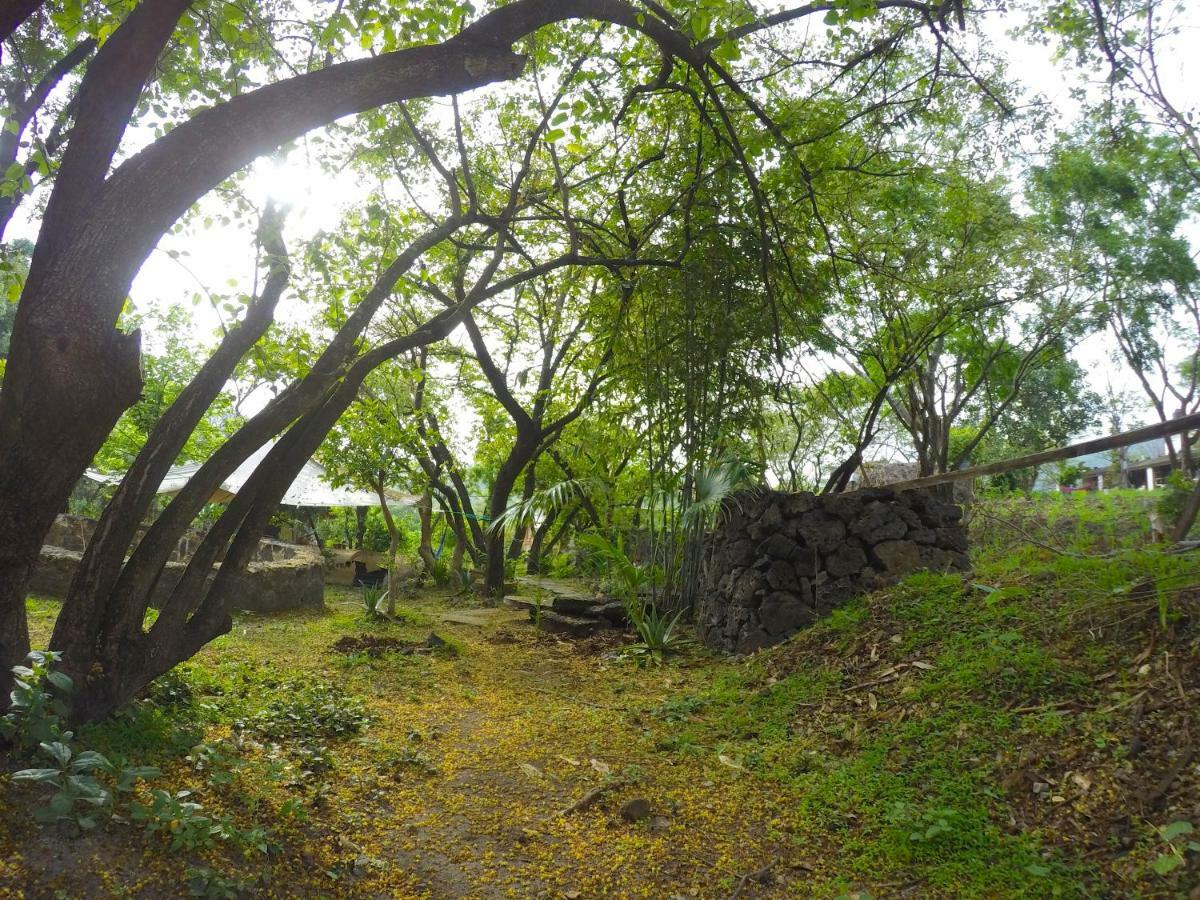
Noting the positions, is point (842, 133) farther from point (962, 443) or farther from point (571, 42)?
point (962, 443)

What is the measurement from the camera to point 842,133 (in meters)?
7.53

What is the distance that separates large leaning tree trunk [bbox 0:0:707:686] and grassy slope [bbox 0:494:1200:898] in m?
0.98

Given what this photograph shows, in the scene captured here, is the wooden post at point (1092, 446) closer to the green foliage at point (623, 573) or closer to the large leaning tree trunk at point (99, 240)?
the green foliage at point (623, 573)

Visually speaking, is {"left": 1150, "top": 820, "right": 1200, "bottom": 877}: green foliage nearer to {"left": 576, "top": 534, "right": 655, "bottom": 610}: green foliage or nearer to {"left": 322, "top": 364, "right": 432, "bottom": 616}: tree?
{"left": 576, "top": 534, "right": 655, "bottom": 610}: green foliage

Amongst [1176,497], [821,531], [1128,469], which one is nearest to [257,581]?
[821,531]

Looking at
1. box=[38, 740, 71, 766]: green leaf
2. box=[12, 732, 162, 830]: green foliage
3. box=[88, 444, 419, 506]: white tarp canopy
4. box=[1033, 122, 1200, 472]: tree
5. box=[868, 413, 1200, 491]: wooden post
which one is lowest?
box=[12, 732, 162, 830]: green foliage

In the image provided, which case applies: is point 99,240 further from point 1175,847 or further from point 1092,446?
point 1092,446

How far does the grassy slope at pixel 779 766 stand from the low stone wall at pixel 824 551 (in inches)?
22.9

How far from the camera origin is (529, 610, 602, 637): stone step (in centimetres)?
803

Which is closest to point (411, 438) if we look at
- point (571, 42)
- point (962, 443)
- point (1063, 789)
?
point (571, 42)

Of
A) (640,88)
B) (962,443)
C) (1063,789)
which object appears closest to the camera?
(1063,789)

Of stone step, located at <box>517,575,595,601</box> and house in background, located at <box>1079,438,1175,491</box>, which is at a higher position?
house in background, located at <box>1079,438,1175,491</box>

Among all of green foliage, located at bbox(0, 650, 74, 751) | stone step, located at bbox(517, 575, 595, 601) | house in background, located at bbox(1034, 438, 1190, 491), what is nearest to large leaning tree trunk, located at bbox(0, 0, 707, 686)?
green foliage, located at bbox(0, 650, 74, 751)

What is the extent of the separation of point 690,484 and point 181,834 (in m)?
5.46
